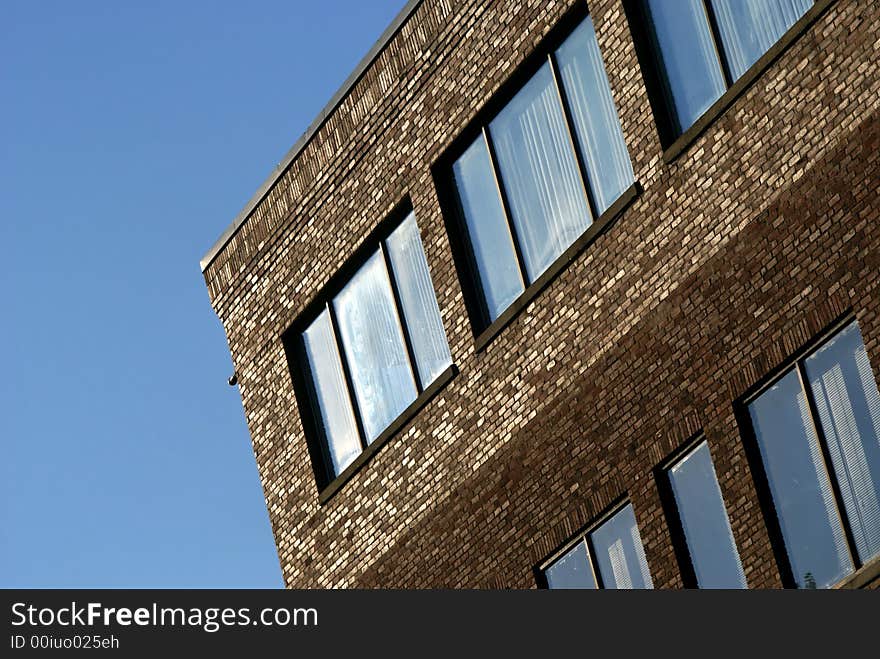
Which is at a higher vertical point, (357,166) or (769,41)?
(357,166)

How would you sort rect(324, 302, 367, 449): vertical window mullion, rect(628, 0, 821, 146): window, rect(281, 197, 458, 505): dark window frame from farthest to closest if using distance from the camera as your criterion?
rect(324, 302, 367, 449): vertical window mullion < rect(281, 197, 458, 505): dark window frame < rect(628, 0, 821, 146): window

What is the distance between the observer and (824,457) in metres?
18.3

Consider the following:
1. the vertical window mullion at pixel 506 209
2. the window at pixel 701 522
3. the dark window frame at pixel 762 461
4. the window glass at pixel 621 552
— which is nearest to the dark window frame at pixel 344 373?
the vertical window mullion at pixel 506 209

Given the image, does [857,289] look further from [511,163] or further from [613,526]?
[511,163]

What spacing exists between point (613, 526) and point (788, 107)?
479 centimetres

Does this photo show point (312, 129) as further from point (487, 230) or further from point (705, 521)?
point (705, 521)

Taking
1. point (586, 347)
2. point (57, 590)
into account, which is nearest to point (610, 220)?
point (586, 347)

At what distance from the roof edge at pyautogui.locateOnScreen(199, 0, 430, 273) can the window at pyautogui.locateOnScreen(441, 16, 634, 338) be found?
182 cm

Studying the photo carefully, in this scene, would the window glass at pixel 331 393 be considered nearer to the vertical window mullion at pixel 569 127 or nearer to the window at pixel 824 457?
the vertical window mullion at pixel 569 127

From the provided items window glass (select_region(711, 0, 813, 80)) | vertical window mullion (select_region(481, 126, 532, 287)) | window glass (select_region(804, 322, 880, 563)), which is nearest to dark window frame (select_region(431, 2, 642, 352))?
vertical window mullion (select_region(481, 126, 532, 287))

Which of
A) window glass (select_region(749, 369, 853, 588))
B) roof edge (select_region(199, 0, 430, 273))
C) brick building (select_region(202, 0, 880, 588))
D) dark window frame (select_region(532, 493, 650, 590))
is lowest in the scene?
window glass (select_region(749, 369, 853, 588))

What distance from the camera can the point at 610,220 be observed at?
20.5 meters

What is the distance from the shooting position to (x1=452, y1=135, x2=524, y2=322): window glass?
22.2 metres

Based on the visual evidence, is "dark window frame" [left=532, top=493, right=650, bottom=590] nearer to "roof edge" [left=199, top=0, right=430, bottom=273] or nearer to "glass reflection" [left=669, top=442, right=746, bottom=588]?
"glass reflection" [left=669, top=442, right=746, bottom=588]
